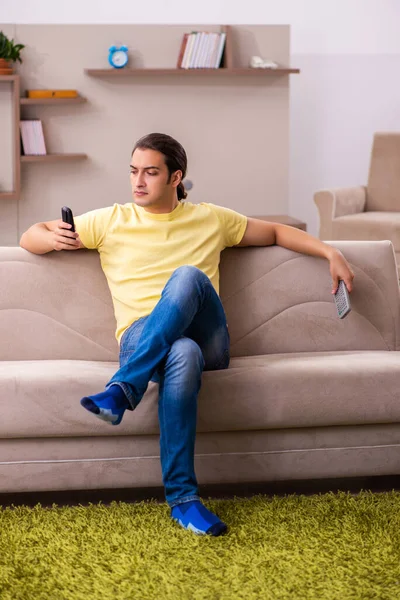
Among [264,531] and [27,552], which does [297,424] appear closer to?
[264,531]

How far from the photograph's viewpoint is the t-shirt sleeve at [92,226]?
8.54 feet

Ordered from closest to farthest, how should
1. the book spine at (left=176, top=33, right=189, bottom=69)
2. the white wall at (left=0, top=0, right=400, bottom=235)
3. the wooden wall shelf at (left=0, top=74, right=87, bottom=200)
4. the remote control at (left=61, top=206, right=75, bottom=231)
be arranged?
the remote control at (left=61, top=206, right=75, bottom=231), the wooden wall shelf at (left=0, top=74, right=87, bottom=200), the book spine at (left=176, top=33, right=189, bottom=69), the white wall at (left=0, top=0, right=400, bottom=235)

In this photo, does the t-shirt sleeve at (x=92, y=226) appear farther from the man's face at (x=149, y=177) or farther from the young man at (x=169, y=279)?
the man's face at (x=149, y=177)

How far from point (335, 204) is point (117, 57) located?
6.16ft

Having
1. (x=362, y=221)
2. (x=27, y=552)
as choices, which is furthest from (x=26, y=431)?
(x=362, y=221)

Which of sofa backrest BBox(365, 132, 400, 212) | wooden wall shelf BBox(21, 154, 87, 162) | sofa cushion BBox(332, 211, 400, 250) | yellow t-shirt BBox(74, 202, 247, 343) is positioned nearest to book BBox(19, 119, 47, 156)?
wooden wall shelf BBox(21, 154, 87, 162)

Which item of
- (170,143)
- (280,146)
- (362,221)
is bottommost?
(362,221)

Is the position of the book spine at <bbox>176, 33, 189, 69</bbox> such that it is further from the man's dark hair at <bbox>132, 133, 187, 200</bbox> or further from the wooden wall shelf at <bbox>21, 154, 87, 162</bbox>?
the man's dark hair at <bbox>132, 133, 187, 200</bbox>

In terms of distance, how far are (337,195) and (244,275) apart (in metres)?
3.32

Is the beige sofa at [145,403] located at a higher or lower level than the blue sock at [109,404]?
lower

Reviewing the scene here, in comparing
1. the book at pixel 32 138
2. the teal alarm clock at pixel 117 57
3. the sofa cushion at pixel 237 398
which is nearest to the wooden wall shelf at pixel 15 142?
the book at pixel 32 138

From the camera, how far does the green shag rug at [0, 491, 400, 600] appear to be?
1855mm

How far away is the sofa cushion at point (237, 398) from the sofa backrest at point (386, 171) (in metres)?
3.97

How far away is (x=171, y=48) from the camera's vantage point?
6.21m
